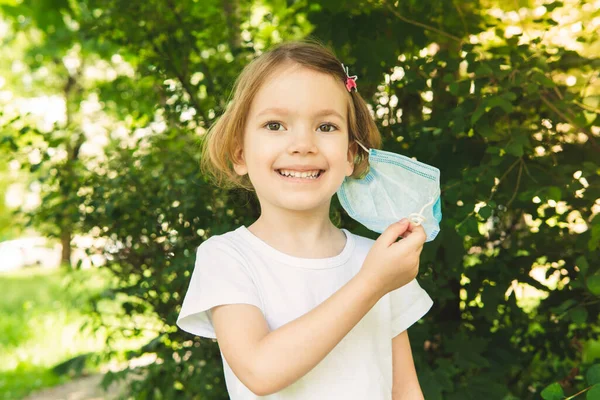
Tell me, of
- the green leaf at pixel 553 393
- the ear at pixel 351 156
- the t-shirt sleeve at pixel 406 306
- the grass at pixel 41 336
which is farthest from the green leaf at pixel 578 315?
the grass at pixel 41 336

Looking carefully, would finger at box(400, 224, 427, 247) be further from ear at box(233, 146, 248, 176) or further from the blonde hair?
ear at box(233, 146, 248, 176)

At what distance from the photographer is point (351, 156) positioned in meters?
1.92

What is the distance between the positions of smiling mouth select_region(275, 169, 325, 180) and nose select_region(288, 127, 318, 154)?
55 mm

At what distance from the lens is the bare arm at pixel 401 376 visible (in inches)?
73.0

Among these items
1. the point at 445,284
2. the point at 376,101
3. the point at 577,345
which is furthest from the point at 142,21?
the point at 577,345

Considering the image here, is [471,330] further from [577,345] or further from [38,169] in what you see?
[38,169]

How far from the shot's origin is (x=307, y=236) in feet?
5.83

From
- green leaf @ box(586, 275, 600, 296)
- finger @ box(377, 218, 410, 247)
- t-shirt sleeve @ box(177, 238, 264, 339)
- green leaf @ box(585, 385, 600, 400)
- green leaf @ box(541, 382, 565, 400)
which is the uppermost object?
finger @ box(377, 218, 410, 247)

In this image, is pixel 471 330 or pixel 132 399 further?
pixel 132 399

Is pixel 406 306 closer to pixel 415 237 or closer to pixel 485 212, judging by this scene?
pixel 415 237

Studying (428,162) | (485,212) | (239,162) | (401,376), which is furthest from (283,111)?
(428,162)

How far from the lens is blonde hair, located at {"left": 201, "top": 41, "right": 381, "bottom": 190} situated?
1757 millimetres

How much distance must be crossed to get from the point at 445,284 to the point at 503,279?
256 mm

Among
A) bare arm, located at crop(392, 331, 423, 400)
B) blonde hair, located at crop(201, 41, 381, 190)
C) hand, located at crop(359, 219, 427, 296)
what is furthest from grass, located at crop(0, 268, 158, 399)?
hand, located at crop(359, 219, 427, 296)
